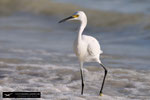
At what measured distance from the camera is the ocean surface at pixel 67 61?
650 centimetres

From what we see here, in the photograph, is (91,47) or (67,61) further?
(67,61)

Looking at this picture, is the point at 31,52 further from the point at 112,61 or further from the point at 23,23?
the point at 23,23

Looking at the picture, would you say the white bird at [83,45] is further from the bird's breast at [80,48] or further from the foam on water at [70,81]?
the foam on water at [70,81]

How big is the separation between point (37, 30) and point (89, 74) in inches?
239

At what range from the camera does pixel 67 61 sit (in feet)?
28.9

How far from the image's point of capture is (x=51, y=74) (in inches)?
300

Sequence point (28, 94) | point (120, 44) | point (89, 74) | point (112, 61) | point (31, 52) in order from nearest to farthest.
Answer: point (28, 94) → point (89, 74) → point (112, 61) → point (31, 52) → point (120, 44)

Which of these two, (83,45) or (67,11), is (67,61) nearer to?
(83,45)

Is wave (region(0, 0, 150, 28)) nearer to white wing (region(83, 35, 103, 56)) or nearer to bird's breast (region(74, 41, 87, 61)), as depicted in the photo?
white wing (region(83, 35, 103, 56))

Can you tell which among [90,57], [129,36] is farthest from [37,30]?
[90,57]

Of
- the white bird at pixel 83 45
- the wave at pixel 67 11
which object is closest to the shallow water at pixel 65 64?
the white bird at pixel 83 45

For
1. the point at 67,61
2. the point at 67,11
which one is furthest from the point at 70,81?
the point at 67,11

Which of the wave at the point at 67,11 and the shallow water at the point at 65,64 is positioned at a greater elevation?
the wave at the point at 67,11

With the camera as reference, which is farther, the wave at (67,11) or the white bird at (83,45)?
the wave at (67,11)
